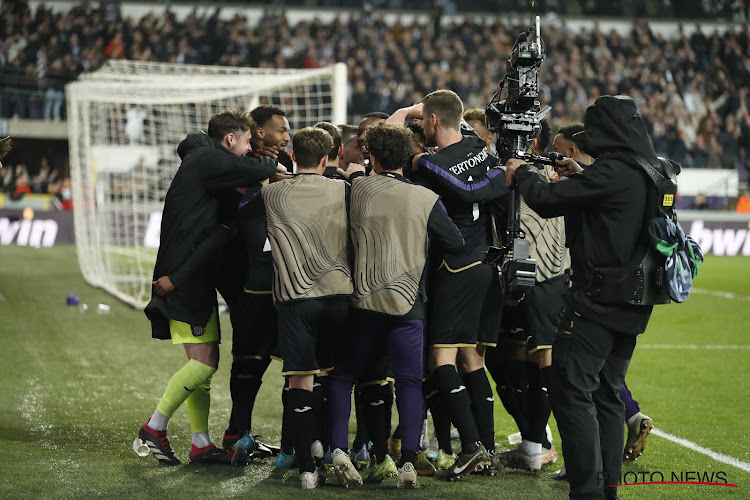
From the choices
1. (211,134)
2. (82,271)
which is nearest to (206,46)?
(82,271)

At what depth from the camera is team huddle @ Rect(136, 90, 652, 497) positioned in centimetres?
479

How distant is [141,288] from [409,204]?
9.61 meters

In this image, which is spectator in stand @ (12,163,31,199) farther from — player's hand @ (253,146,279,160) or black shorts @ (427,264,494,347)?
black shorts @ (427,264,494,347)

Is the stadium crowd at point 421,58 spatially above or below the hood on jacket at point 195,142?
above

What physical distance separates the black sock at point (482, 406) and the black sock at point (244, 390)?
4.20ft

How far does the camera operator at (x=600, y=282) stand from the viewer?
4.09 metres

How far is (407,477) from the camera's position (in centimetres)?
469

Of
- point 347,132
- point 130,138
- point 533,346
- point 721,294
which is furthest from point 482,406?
point 130,138

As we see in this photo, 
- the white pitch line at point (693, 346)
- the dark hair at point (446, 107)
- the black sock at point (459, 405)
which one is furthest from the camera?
the white pitch line at point (693, 346)

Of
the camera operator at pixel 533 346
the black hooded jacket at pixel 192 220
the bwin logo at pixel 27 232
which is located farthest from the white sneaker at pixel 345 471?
the bwin logo at pixel 27 232

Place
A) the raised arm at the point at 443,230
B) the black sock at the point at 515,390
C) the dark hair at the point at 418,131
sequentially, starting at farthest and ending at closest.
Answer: the dark hair at the point at 418,131 → the black sock at the point at 515,390 → the raised arm at the point at 443,230

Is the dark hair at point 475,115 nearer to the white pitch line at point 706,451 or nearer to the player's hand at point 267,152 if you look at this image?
the player's hand at point 267,152

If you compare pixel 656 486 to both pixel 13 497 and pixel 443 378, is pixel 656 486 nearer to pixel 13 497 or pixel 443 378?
pixel 443 378

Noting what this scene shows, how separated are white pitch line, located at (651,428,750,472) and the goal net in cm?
608
